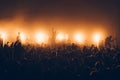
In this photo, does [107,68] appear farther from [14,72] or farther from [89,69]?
[14,72]

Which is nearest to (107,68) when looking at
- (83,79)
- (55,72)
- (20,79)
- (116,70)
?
(116,70)

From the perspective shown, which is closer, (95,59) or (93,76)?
(93,76)

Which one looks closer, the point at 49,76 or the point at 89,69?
the point at 49,76

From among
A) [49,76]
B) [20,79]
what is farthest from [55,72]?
[20,79]

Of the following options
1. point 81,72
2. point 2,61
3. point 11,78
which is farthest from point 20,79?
point 81,72

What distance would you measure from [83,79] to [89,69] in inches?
140

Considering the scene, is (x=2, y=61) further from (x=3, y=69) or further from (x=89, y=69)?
(x=89, y=69)

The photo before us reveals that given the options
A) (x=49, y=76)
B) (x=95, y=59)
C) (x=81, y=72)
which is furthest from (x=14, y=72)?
(x=95, y=59)

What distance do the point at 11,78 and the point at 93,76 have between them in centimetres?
1693

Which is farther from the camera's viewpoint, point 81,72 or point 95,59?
point 95,59

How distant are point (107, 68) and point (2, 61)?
73.3 ft

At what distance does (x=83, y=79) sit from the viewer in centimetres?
7019

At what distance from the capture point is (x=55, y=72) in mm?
69688

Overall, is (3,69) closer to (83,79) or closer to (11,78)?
(11,78)
